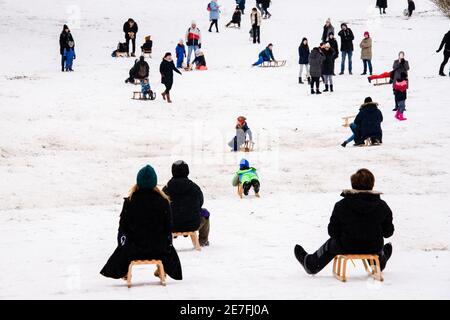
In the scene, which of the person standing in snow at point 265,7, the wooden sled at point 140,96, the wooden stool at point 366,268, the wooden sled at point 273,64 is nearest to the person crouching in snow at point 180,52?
the wooden sled at point 273,64

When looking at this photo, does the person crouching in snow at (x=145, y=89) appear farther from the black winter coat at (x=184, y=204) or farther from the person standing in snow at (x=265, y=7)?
the person standing in snow at (x=265, y=7)

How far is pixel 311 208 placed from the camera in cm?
1460

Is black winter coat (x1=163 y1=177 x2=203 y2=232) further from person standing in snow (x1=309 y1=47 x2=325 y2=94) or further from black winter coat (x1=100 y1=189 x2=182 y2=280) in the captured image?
person standing in snow (x1=309 y1=47 x2=325 y2=94)

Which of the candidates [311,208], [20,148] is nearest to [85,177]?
[20,148]

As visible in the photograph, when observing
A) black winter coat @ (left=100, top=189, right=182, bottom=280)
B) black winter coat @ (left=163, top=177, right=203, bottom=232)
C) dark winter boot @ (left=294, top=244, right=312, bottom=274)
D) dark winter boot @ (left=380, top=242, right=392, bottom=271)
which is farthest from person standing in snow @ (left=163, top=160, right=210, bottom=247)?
dark winter boot @ (left=380, top=242, right=392, bottom=271)

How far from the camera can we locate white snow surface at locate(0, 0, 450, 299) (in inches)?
378

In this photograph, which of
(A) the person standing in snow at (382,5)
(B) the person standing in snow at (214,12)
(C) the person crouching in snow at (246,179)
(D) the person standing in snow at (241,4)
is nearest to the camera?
(C) the person crouching in snow at (246,179)

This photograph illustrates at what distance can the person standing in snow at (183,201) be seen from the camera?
11062 mm

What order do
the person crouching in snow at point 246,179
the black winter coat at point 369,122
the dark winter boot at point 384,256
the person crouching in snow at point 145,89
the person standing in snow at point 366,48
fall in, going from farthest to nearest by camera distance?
the person standing in snow at point 366,48
the person crouching in snow at point 145,89
the black winter coat at point 369,122
the person crouching in snow at point 246,179
the dark winter boot at point 384,256

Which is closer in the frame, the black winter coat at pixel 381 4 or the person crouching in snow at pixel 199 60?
the person crouching in snow at pixel 199 60

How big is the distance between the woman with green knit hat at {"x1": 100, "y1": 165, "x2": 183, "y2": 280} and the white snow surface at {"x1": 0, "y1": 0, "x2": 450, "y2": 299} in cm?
23

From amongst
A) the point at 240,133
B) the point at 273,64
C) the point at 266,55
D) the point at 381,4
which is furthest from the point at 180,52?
the point at 381,4

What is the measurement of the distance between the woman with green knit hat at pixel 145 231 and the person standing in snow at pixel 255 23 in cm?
2570
